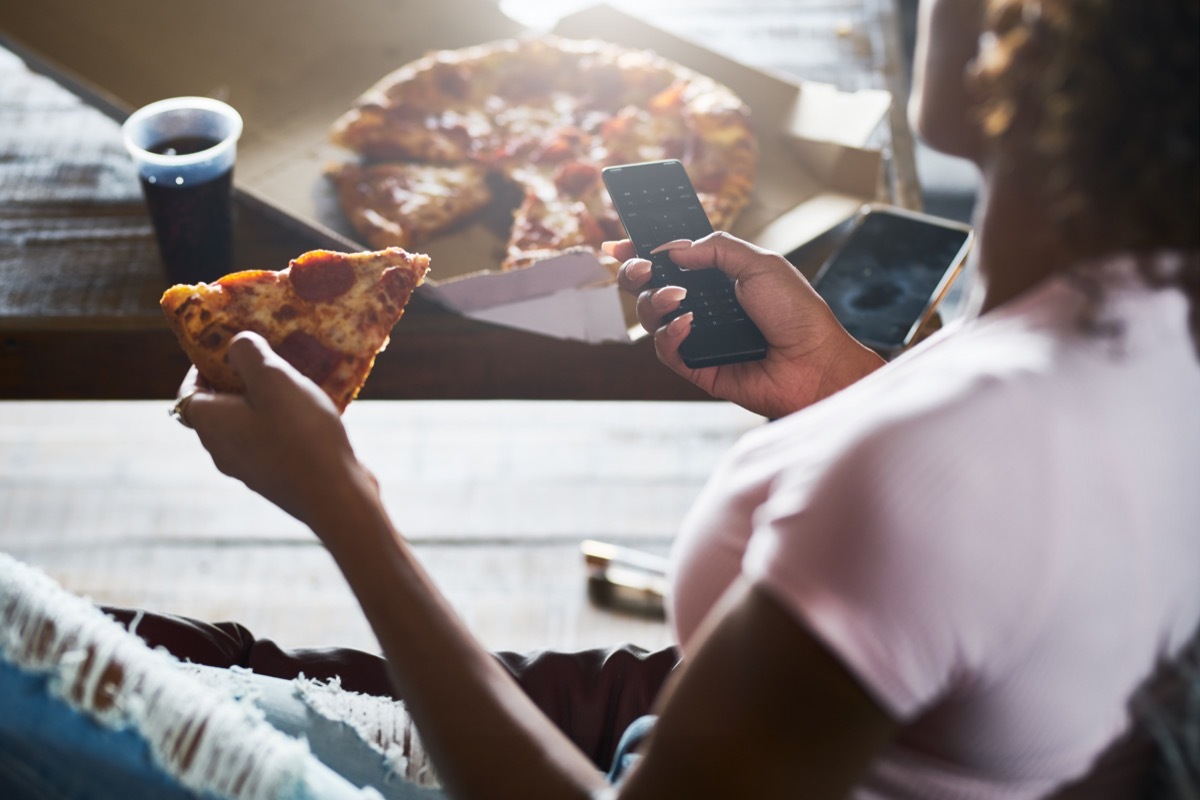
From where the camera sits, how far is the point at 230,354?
35.0 inches

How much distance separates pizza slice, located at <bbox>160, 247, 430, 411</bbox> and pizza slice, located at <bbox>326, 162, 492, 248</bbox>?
45 centimetres

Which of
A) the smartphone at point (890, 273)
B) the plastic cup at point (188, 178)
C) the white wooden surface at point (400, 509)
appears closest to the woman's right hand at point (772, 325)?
the smartphone at point (890, 273)

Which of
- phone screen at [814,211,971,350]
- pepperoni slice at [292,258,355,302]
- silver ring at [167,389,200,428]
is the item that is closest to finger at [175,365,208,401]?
silver ring at [167,389,200,428]

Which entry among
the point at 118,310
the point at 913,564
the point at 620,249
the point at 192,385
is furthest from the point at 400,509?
the point at 913,564

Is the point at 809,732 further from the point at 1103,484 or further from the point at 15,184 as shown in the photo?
the point at 15,184

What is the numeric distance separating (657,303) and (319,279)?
1.07ft

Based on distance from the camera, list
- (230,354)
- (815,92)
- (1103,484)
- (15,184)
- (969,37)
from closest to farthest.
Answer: (1103,484) → (969,37) → (230,354) → (15,184) → (815,92)

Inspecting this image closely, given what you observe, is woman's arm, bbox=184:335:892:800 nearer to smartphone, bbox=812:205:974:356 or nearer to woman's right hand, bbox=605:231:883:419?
woman's right hand, bbox=605:231:883:419

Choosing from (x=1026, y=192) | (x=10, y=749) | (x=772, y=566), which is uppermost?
(x=1026, y=192)

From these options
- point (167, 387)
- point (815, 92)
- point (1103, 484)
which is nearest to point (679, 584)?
point (1103, 484)

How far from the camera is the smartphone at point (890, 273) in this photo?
4.34 ft

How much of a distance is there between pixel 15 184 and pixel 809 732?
141 cm

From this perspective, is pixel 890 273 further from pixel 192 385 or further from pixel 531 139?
pixel 192 385

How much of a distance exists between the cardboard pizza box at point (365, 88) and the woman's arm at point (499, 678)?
1.65 feet
